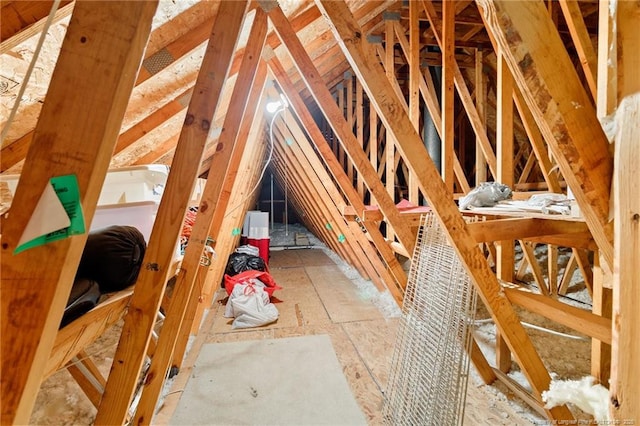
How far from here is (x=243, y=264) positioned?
3.73 meters

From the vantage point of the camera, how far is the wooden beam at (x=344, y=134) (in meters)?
1.71

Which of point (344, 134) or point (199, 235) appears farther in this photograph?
point (344, 134)

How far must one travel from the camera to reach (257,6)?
60.3 inches

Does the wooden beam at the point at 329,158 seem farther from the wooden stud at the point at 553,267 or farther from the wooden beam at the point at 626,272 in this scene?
the wooden stud at the point at 553,267

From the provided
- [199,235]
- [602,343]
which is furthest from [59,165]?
[602,343]

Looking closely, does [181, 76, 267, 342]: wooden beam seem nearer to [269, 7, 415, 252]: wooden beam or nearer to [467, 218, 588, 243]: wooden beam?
[269, 7, 415, 252]: wooden beam

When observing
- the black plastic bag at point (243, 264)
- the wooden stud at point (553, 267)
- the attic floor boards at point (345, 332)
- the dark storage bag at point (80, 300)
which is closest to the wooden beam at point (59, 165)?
the dark storage bag at point (80, 300)

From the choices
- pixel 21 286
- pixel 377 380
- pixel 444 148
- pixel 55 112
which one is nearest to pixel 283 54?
pixel 444 148

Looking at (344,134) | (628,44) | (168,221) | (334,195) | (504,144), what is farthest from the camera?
(334,195)

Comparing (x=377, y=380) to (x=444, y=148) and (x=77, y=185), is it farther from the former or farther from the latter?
(x=77, y=185)

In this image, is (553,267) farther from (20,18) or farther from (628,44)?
(20,18)

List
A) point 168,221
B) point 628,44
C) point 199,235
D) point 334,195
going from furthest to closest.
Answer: point 334,195 → point 199,235 → point 168,221 → point 628,44

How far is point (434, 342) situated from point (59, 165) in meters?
1.88

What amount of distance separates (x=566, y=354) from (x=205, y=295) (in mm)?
3307
